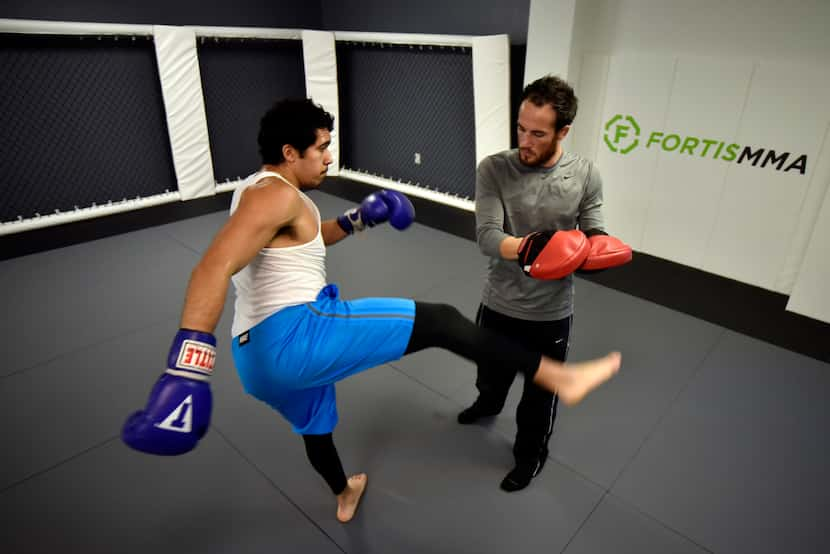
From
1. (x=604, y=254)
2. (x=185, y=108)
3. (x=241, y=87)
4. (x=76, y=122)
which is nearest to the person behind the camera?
(x=604, y=254)

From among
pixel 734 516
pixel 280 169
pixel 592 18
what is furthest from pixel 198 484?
pixel 592 18

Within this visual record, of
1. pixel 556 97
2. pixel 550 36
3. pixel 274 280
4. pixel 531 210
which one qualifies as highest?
pixel 550 36

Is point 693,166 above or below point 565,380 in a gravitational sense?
above

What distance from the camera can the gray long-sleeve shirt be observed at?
5.37 feet

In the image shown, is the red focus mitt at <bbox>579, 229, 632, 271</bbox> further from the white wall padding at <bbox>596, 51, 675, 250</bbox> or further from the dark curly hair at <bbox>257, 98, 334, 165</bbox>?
the white wall padding at <bbox>596, 51, 675, 250</bbox>

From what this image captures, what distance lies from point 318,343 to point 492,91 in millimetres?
2937

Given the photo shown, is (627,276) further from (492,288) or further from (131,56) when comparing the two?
(131,56)

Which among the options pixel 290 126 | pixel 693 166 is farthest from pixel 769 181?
pixel 290 126

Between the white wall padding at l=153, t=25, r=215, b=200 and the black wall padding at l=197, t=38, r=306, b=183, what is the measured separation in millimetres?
311

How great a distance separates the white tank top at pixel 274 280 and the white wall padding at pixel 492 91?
8.30 ft

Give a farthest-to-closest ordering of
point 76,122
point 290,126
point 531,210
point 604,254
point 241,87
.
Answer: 1. point 241,87
2. point 76,122
3. point 531,210
4. point 604,254
5. point 290,126

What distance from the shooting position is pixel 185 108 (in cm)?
432

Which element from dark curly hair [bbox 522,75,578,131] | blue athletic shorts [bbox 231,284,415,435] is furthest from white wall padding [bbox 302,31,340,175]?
blue athletic shorts [bbox 231,284,415,435]

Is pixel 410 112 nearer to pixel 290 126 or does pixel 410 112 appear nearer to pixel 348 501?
pixel 290 126
